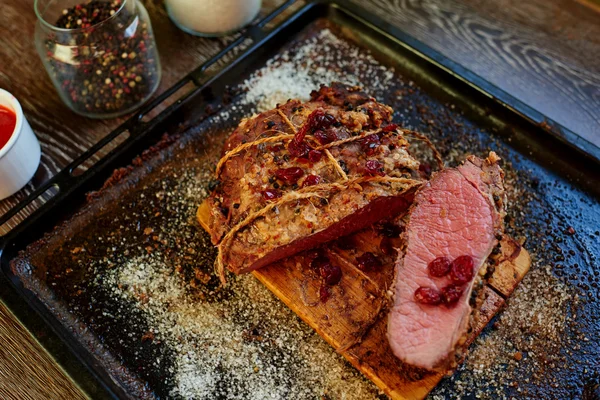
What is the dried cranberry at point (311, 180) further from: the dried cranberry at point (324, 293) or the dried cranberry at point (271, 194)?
the dried cranberry at point (324, 293)

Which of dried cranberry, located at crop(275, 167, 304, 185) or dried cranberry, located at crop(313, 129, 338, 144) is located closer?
dried cranberry, located at crop(275, 167, 304, 185)

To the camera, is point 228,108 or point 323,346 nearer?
point 323,346

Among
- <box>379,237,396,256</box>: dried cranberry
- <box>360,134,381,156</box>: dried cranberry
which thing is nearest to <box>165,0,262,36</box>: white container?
<box>360,134,381,156</box>: dried cranberry

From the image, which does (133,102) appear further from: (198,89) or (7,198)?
(7,198)

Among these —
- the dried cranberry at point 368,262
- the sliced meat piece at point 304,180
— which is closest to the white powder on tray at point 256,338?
the sliced meat piece at point 304,180

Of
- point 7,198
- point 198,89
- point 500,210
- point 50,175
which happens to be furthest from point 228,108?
point 500,210

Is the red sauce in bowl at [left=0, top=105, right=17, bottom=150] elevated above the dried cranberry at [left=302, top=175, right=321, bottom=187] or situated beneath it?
situated beneath

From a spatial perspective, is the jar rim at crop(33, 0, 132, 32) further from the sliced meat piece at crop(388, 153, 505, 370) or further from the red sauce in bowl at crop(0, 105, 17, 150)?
the sliced meat piece at crop(388, 153, 505, 370)
